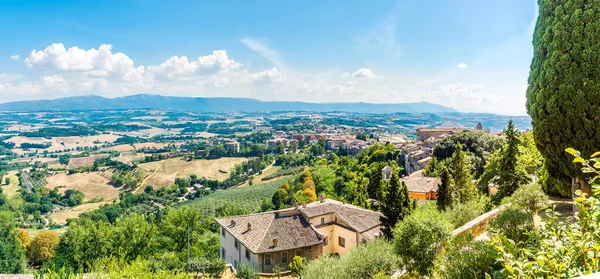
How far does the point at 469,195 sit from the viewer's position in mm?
22297

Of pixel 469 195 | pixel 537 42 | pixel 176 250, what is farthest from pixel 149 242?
pixel 537 42

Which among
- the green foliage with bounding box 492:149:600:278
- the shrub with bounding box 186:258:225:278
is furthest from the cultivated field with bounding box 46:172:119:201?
the green foliage with bounding box 492:149:600:278

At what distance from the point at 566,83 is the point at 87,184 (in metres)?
111

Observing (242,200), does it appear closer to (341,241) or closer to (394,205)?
(341,241)

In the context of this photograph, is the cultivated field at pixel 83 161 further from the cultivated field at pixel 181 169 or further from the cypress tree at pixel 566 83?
the cypress tree at pixel 566 83

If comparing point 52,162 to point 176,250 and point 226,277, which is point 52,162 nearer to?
point 176,250

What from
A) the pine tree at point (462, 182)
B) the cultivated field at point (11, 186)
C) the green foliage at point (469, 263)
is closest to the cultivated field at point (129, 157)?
the cultivated field at point (11, 186)

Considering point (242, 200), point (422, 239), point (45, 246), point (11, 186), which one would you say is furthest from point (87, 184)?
point (422, 239)

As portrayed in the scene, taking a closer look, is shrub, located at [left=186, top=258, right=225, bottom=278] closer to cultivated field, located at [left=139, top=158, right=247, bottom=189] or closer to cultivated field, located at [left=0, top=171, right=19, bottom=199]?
cultivated field, located at [left=139, top=158, right=247, bottom=189]

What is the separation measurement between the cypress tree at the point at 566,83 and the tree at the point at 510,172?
875 cm

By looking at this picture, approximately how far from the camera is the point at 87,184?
9881 cm

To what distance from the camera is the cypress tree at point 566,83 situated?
8156 mm

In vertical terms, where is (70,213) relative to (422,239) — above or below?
below

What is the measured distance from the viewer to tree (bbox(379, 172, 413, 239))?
18.8 m
